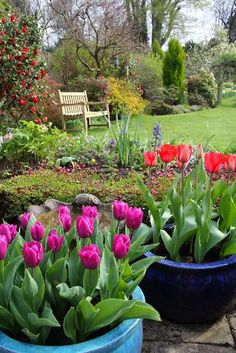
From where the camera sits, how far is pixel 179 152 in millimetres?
1838

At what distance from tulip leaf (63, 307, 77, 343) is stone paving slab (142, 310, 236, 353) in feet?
2.36

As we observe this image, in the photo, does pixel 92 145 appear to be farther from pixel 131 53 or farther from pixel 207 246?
pixel 131 53

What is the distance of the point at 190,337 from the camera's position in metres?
1.92

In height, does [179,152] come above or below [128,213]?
above

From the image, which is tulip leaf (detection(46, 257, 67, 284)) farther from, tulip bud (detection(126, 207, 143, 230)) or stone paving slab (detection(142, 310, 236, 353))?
stone paving slab (detection(142, 310, 236, 353))

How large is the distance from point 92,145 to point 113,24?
11384 mm

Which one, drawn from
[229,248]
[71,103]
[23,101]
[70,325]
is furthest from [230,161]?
[71,103]

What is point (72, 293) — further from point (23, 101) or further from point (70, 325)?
point (23, 101)

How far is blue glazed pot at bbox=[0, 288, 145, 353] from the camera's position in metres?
1.17

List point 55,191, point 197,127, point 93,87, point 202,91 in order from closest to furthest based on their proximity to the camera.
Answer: point 55,191 < point 197,127 < point 93,87 < point 202,91

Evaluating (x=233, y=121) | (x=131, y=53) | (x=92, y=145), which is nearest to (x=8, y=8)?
(x=92, y=145)

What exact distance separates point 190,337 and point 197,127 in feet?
28.8

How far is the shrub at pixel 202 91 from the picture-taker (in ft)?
50.3

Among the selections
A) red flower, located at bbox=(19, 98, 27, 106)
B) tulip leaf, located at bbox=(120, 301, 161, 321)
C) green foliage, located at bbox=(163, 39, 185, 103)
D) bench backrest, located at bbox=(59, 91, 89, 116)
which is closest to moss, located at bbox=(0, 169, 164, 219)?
tulip leaf, located at bbox=(120, 301, 161, 321)
